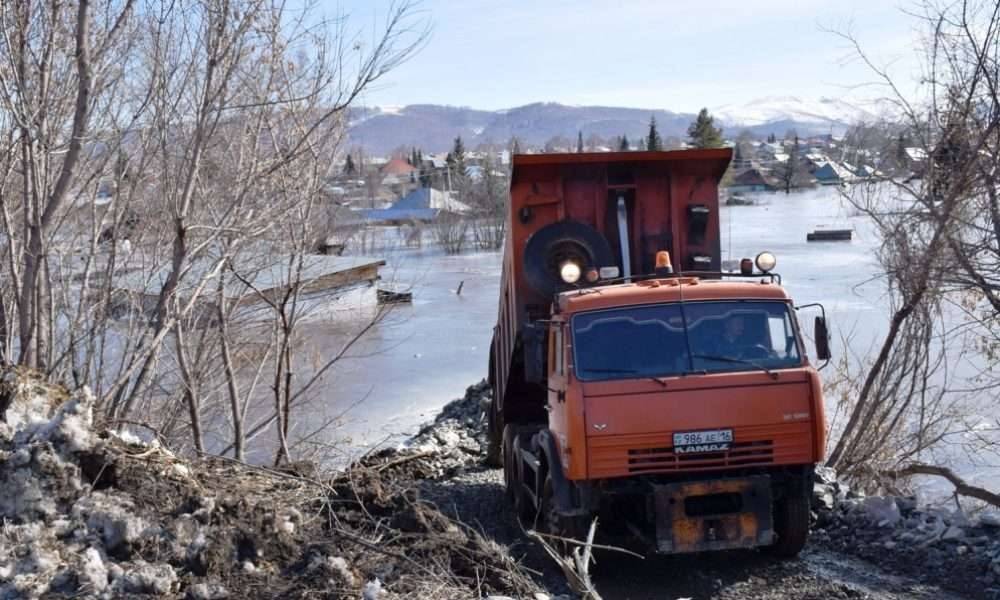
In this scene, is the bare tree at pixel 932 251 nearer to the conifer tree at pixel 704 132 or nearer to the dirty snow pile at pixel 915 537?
the dirty snow pile at pixel 915 537

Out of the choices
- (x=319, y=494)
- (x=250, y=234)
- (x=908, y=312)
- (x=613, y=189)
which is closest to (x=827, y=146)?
(x=908, y=312)

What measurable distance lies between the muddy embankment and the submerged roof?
6.36 feet

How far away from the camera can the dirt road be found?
738cm

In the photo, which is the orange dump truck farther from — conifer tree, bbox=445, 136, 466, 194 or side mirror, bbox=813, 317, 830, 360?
conifer tree, bbox=445, 136, 466, 194

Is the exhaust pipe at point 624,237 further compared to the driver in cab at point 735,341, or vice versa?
the exhaust pipe at point 624,237

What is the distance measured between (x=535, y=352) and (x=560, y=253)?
128 centimetres

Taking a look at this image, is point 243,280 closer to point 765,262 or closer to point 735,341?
point 765,262

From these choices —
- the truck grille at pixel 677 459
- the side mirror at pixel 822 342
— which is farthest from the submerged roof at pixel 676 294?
the truck grille at pixel 677 459

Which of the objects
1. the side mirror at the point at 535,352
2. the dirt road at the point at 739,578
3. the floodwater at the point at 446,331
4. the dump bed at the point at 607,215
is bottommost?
the floodwater at the point at 446,331

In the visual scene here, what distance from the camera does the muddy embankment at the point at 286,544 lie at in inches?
232

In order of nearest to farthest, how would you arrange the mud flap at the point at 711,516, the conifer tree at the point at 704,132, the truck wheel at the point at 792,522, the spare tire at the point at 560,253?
the mud flap at the point at 711,516 → the truck wheel at the point at 792,522 → the spare tire at the point at 560,253 → the conifer tree at the point at 704,132

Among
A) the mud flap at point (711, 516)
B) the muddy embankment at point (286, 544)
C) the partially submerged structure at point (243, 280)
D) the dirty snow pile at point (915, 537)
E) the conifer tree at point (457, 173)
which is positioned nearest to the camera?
the muddy embankment at point (286, 544)

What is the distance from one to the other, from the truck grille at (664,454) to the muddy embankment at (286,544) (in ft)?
3.02

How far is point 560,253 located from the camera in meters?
9.24
